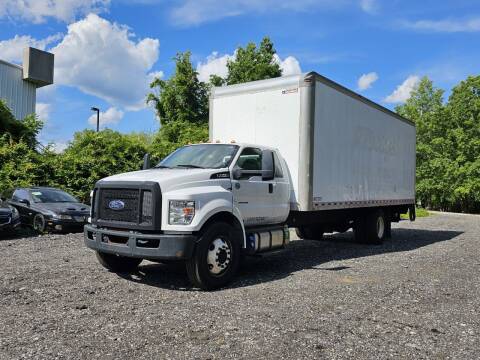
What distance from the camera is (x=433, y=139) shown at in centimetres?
4622

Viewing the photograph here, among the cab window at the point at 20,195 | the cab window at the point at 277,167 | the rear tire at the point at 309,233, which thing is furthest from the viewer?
the cab window at the point at 20,195

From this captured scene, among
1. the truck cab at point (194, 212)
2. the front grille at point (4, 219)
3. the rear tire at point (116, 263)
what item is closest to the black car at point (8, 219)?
the front grille at point (4, 219)

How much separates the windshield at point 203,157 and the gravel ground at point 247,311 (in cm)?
187

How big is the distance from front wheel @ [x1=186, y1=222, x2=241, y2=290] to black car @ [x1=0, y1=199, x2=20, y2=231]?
7.63 meters

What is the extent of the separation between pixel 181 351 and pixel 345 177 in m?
7.09

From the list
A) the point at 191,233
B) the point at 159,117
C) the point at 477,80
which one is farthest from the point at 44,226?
the point at 477,80

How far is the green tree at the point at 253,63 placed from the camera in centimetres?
4006

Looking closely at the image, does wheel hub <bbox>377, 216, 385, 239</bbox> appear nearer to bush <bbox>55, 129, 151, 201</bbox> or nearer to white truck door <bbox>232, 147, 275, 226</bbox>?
white truck door <bbox>232, 147, 275, 226</bbox>

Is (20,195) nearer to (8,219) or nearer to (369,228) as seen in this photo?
(8,219)

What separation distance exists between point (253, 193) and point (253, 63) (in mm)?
34685

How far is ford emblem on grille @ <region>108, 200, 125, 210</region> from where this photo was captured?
22.6 feet

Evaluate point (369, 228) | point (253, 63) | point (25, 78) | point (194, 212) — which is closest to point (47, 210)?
point (194, 212)

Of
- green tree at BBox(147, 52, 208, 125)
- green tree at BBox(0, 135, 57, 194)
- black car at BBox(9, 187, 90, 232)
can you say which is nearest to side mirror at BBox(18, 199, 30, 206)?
black car at BBox(9, 187, 90, 232)

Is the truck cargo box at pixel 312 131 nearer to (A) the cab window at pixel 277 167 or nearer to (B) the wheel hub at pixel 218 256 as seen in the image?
(A) the cab window at pixel 277 167
